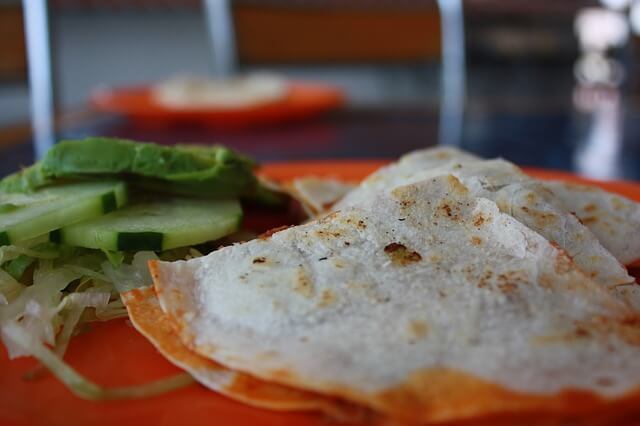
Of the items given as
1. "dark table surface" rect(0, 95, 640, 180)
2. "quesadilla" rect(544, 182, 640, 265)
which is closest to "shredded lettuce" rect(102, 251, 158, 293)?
"quesadilla" rect(544, 182, 640, 265)

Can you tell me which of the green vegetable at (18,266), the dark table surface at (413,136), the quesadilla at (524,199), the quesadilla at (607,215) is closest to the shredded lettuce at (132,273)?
the green vegetable at (18,266)

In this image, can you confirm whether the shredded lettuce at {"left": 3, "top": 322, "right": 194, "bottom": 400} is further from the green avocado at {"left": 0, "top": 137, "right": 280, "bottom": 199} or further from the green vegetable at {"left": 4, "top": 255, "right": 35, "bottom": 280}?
the green avocado at {"left": 0, "top": 137, "right": 280, "bottom": 199}

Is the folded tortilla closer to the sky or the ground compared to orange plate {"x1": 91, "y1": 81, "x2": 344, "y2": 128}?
closer to the ground

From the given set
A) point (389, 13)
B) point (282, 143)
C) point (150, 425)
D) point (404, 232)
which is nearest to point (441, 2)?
point (389, 13)

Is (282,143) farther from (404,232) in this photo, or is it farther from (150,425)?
(150,425)

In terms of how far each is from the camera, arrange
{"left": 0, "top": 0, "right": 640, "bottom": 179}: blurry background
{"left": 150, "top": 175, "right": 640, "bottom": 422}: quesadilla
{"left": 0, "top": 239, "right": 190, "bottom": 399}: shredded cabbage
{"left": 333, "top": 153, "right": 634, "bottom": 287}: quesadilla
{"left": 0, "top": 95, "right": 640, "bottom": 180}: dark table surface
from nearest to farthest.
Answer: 1. {"left": 150, "top": 175, "right": 640, "bottom": 422}: quesadilla
2. {"left": 0, "top": 239, "right": 190, "bottom": 399}: shredded cabbage
3. {"left": 333, "top": 153, "right": 634, "bottom": 287}: quesadilla
4. {"left": 0, "top": 95, "right": 640, "bottom": 180}: dark table surface
5. {"left": 0, "top": 0, "right": 640, "bottom": 179}: blurry background

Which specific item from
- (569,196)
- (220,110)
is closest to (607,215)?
(569,196)
